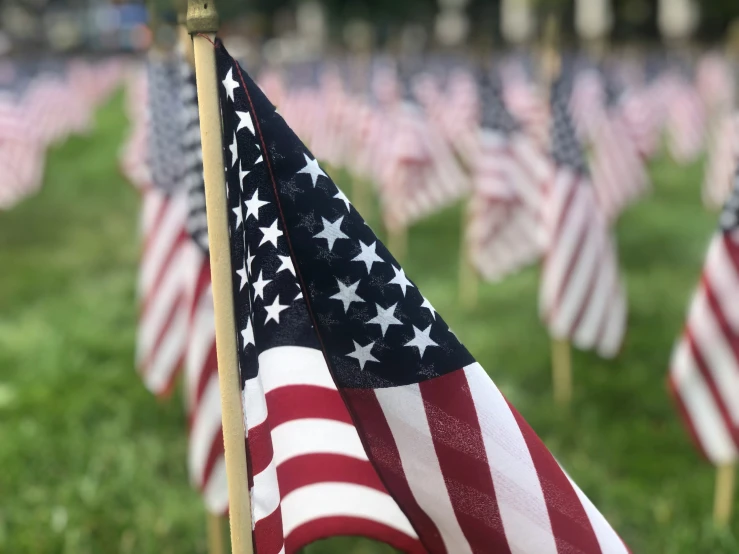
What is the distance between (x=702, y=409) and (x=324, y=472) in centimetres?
213

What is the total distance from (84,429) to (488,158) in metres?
3.95

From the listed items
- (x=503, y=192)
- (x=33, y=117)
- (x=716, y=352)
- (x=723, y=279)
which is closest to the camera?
(x=723, y=279)

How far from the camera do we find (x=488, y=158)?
7.36 m

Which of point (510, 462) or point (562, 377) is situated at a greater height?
point (510, 462)

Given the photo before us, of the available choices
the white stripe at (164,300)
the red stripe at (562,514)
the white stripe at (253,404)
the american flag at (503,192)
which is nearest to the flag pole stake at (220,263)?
the white stripe at (253,404)

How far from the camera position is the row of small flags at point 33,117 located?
42.1ft

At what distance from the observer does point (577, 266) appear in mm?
→ 5656

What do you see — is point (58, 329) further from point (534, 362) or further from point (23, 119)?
point (23, 119)

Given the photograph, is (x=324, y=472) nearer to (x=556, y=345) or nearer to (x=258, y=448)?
(x=258, y=448)

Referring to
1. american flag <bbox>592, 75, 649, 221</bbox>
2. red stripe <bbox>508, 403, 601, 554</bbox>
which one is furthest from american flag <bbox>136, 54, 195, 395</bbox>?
american flag <bbox>592, 75, 649, 221</bbox>

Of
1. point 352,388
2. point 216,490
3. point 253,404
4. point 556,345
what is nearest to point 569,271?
point 556,345

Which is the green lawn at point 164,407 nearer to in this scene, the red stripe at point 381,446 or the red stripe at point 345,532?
the red stripe at point 345,532

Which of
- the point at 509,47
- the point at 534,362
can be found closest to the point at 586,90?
the point at 534,362

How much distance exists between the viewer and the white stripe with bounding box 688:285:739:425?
3719 mm
